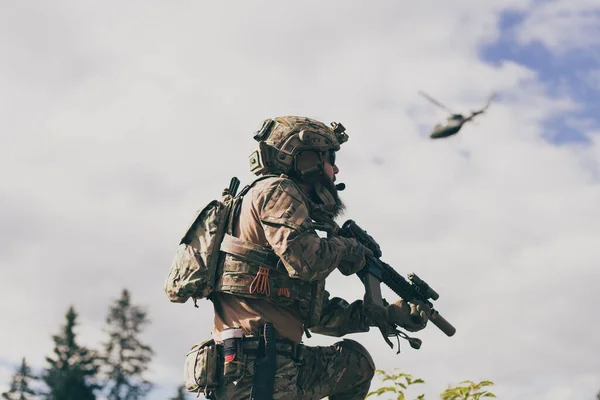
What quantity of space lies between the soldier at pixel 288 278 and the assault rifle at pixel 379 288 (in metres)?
0.13

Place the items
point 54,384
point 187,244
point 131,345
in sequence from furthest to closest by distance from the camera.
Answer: point 131,345, point 54,384, point 187,244

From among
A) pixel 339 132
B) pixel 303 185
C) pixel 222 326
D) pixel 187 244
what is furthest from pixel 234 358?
pixel 339 132

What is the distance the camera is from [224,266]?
8.94 m

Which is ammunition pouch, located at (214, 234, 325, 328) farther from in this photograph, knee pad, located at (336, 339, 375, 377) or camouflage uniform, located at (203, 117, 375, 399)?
knee pad, located at (336, 339, 375, 377)

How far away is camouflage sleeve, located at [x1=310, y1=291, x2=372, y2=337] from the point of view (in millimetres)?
9750

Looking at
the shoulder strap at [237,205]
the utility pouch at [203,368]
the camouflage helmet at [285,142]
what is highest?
the camouflage helmet at [285,142]

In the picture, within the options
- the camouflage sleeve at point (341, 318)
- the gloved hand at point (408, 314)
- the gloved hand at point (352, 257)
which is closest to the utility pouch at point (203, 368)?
the camouflage sleeve at point (341, 318)

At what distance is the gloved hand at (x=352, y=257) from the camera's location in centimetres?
906

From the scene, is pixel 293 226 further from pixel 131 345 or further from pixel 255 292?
pixel 131 345

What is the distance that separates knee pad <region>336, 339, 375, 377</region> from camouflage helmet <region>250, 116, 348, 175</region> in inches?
64.8

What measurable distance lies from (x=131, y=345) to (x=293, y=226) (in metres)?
56.8

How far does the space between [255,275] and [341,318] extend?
1.30 metres

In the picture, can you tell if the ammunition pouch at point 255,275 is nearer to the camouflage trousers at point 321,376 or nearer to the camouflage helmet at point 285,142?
the camouflage trousers at point 321,376

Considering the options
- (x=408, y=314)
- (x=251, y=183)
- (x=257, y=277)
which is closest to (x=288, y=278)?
(x=257, y=277)
